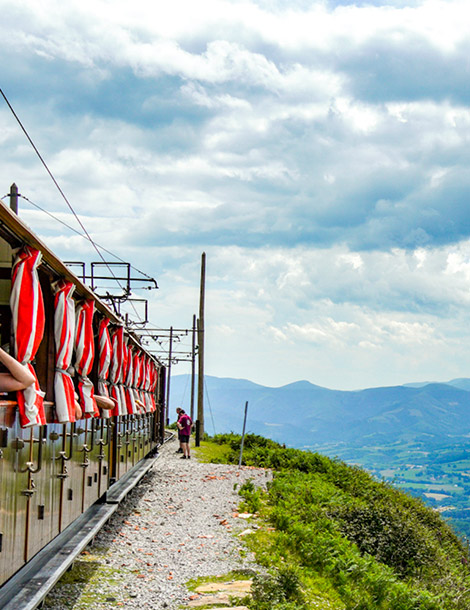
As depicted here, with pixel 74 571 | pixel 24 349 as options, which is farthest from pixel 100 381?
pixel 24 349

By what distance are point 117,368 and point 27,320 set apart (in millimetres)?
5621

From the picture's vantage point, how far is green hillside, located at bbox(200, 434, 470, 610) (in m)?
8.74

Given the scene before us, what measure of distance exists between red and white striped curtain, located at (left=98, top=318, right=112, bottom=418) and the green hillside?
318 centimetres

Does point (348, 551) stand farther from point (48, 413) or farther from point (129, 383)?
point (48, 413)

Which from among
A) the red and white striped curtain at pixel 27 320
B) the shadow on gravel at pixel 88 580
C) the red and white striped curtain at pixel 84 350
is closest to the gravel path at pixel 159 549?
the shadow on gravel at pixel 88 580

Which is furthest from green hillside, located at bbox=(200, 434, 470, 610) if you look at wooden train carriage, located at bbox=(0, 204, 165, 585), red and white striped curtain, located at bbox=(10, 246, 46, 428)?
red and white striped curtain, located at bbox=(10, 246, 46, 428)

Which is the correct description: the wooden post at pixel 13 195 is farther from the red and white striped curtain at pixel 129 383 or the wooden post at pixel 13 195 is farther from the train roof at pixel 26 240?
the train roof at pixel 26 240

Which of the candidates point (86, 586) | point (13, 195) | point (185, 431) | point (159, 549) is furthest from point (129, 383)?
point (185, 431)

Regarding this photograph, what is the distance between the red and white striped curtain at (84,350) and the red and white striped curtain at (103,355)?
1311 millimetres

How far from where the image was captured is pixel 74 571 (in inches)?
340

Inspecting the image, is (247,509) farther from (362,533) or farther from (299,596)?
(299,596)

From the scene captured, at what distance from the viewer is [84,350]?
8.23m

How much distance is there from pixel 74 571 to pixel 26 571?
201 centimetres

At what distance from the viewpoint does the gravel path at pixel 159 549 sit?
25.9 ft
